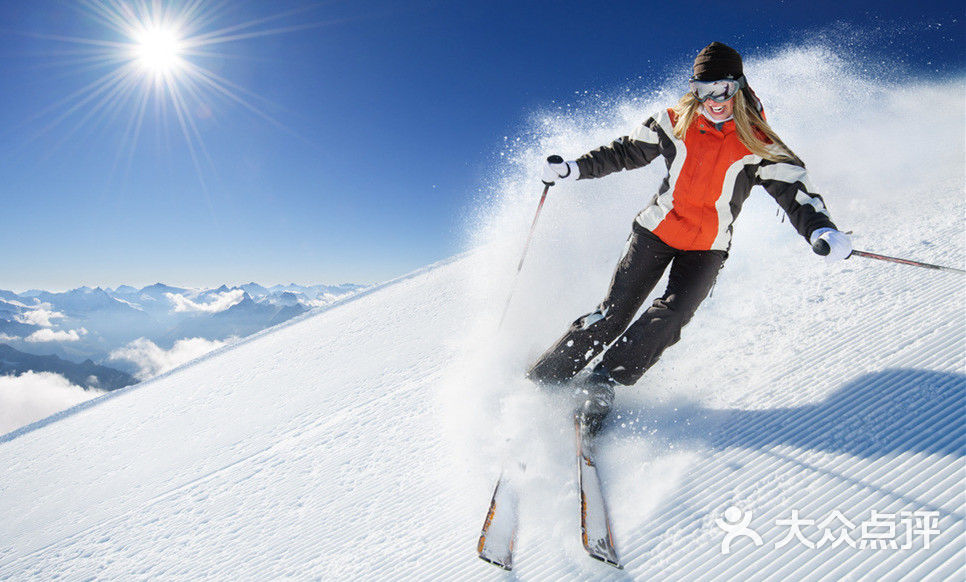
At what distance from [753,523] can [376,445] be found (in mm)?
2361

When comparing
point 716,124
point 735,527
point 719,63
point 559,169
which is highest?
point 559,169

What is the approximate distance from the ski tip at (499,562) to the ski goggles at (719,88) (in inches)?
89.6

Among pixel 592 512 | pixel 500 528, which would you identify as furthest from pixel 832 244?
pixel 500 528

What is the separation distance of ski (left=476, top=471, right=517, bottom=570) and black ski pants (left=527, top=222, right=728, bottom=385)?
73cm

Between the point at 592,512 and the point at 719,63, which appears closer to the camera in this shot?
the point at 592,512

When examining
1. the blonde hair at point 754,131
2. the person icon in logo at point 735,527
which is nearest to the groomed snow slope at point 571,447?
the person icon in logo at point 735,527

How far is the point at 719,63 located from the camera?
201cm

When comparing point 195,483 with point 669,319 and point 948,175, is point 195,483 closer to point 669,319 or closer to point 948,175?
point 669,319

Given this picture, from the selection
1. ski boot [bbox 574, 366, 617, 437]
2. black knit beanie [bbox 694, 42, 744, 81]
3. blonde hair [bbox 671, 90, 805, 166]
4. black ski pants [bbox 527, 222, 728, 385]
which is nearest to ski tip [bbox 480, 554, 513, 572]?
ski boot [bbox 574, 366, 617, 437]

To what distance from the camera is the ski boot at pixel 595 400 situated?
2.19 meters

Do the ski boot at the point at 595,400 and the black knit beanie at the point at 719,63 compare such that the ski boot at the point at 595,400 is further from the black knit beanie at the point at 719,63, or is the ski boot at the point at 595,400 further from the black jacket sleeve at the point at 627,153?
the black knit beanie at the point at 719,63

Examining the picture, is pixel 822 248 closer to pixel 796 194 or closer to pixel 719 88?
pixel 796 194

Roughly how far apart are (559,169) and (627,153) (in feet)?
1.36

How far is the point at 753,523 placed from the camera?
1.54m
